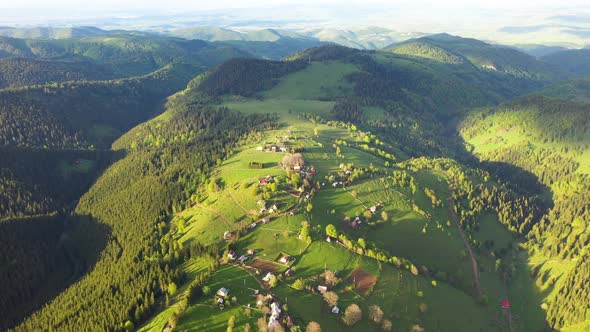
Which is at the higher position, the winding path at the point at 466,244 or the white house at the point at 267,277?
the white house at the point at 267,277

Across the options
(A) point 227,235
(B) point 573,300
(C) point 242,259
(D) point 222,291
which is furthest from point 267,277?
(B) point 573,300

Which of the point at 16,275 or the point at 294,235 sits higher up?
the point at 294,235

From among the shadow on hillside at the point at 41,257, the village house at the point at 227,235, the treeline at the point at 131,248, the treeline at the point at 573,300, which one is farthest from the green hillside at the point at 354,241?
the shadow on hillside at the point at 41,257

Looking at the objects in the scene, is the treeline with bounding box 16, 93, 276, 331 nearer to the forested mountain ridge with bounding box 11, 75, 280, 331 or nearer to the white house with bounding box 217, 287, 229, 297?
the forested mountain ridge with bounding box 11, 75, 280, 331

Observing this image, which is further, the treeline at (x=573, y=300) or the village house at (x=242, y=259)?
the treeline at (x=573, y=300)

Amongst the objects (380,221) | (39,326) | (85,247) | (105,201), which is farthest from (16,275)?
(380,221)

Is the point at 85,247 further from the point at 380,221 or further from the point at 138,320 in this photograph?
the point at 380,221

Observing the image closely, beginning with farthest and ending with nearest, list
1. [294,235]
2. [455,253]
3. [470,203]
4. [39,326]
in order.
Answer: [470,203] → [455,253] → [294,235] → [39,326]

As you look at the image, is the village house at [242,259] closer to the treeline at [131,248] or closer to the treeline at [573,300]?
the treeline at [131,248]
